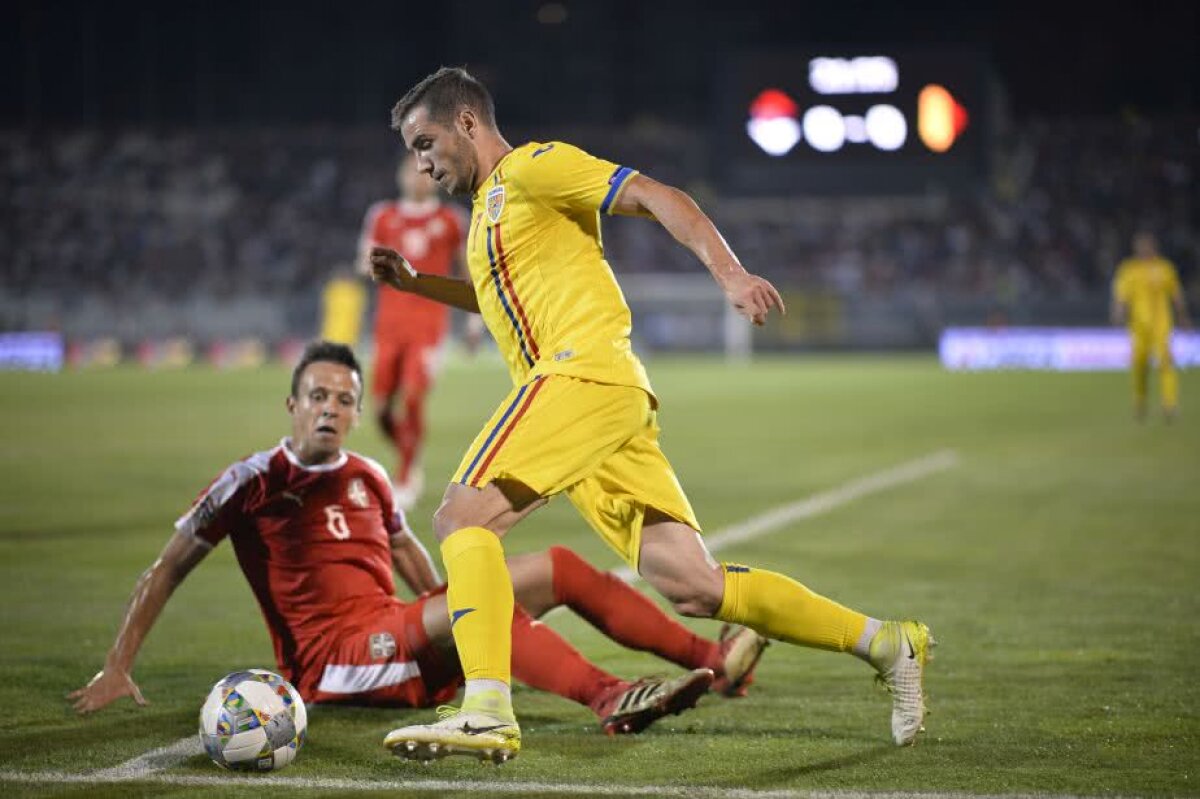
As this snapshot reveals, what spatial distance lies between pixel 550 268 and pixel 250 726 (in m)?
1.58

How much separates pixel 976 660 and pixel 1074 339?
32598mm

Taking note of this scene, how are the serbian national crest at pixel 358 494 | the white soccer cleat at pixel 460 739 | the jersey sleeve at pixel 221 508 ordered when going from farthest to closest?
the serbian national crest at pixel 358 494 → the jersey sleeve at pixel 221 508 → the white soccer cleat at pixel 460 739

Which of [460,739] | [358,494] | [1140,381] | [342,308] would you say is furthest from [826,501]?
[342,308]

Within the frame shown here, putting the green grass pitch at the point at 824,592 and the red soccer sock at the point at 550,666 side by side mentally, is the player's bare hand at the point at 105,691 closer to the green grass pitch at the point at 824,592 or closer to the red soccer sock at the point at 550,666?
the green grass pitch at the point at 824,592

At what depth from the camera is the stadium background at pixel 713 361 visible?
5.35m

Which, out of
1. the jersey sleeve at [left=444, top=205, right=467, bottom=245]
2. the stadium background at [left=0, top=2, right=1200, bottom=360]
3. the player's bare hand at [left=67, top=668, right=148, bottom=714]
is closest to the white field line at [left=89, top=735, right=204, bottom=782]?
the player's bare hand at [left=67, top=668, right=148, bottom=714]

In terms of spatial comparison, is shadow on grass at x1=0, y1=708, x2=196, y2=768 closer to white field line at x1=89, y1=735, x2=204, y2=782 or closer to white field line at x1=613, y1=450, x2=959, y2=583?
white field line at x1=89, y1=735, x2=204, y2=782

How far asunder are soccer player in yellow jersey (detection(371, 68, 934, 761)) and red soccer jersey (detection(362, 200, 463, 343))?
7.15 meters

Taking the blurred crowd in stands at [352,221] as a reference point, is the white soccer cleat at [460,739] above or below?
below

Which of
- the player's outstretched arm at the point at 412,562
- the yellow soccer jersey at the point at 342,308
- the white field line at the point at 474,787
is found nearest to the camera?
the white field line at the point at 474,787

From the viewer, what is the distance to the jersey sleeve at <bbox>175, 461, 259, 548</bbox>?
219 inches

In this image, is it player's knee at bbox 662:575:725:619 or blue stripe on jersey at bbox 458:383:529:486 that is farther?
player's knee at bbox 662:575:725:619

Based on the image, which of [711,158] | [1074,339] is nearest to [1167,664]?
[711,158]

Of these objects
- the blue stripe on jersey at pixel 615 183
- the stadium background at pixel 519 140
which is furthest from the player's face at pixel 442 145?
the stadium background at pixel 519 140
